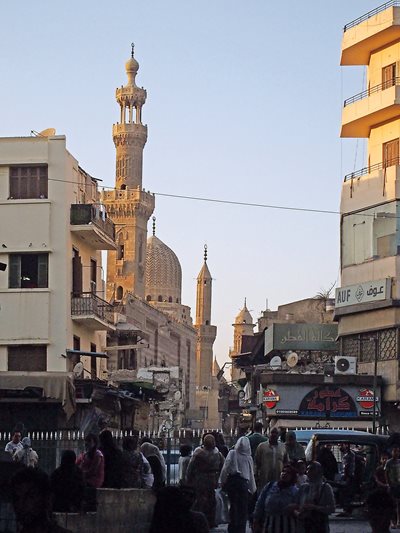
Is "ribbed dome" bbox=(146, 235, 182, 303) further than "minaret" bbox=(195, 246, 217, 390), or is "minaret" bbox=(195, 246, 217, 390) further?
"minaret" bbox=(195, 246, 217, 390)

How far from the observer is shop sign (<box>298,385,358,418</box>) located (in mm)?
43000

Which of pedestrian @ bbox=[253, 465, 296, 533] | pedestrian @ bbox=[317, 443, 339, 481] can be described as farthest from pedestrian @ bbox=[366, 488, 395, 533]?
pedestrian @ bbox=[317, 443, 339, 481]

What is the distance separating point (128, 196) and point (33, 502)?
3682 inches

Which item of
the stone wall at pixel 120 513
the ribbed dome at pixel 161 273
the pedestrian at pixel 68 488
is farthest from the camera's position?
the ribbed dome at pixel 161 273

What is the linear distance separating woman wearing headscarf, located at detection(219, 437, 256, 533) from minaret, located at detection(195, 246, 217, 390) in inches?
4517

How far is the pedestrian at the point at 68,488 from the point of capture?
13.2 metres

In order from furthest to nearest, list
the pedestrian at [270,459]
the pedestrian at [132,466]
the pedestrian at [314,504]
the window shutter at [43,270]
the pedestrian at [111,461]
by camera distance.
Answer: the window shutter at [43,270]
the pedestrian at [270,459]
the pedestrian at [132,466]
the pedestrian at [111,461]
the pedestrian at [314,504]

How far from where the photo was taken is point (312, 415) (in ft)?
142

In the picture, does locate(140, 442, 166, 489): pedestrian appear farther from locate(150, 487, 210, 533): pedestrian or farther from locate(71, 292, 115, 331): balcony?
locate(71, 292, 115, 331): balcony

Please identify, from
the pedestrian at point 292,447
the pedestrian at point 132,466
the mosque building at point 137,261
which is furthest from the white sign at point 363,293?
the mosque building at point 137,261

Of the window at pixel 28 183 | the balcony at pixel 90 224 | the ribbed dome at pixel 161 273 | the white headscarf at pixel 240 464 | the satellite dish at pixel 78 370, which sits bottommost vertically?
the white headscarf at pixel 240 464

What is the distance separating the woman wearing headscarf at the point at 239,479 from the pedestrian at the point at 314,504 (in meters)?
3.84

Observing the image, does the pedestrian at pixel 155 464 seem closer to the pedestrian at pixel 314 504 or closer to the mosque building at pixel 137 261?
the pedestrian at pixel 314 504

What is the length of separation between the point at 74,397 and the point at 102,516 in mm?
22337
